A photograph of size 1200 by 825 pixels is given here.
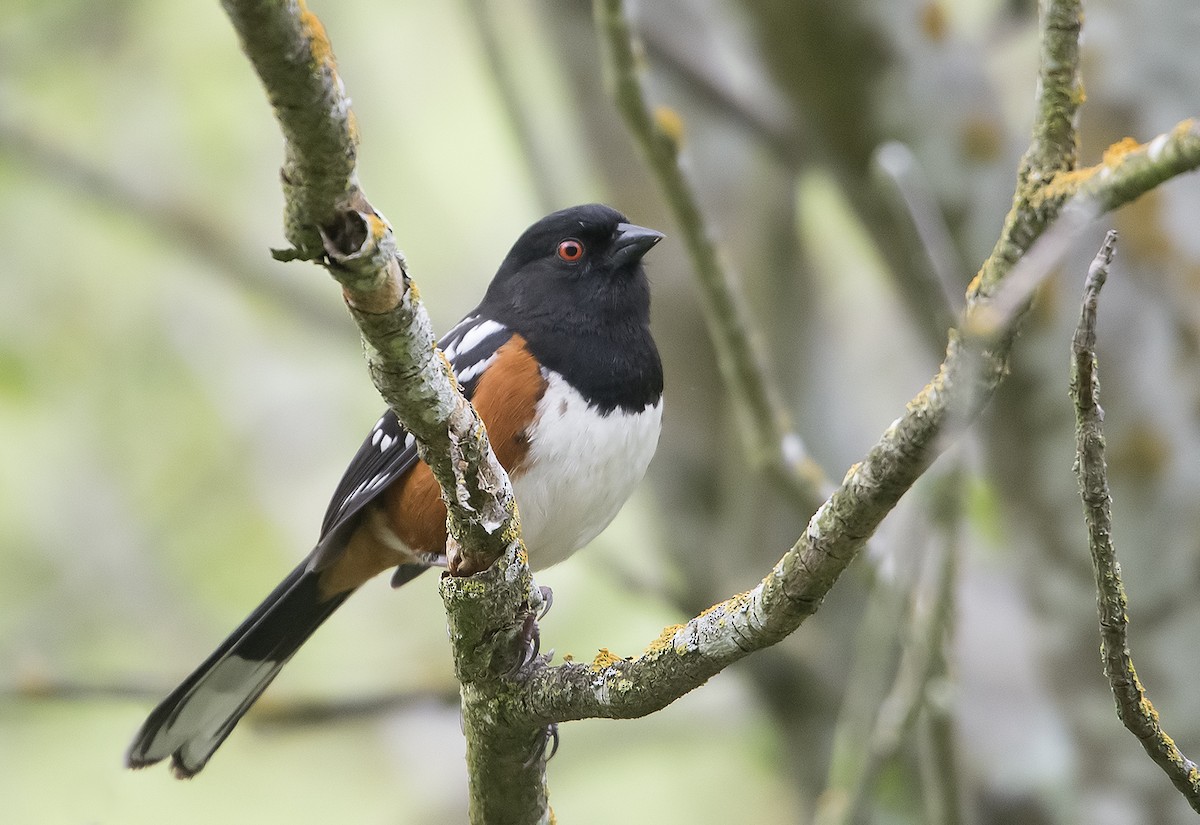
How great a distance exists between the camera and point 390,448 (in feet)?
9.48

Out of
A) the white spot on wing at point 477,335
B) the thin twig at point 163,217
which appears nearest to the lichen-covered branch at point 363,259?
the white spot on wing at point 477,335

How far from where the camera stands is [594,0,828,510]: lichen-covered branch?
2963mm

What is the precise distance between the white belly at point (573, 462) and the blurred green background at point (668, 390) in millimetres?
765

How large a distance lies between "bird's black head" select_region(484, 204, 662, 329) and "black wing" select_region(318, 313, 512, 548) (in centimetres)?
9

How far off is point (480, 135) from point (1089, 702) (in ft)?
18.9

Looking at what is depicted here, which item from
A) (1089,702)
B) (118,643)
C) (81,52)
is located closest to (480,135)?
(81,52)

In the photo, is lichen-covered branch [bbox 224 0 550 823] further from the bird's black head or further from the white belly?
the bird's black head

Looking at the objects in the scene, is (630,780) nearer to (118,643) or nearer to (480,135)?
(118,643)

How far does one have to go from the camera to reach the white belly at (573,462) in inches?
108

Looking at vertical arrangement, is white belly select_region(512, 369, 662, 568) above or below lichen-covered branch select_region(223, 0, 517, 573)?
above

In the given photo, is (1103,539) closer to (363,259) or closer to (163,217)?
(363,259)

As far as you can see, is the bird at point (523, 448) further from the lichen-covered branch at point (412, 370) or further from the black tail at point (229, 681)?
the lichen-covered branch at point (412, 370)

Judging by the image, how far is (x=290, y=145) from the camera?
124cm

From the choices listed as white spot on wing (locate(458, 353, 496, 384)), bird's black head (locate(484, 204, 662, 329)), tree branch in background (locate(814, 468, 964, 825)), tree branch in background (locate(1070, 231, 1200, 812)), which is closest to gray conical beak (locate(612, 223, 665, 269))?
bird's black head (locate(484, 204, 662, 329))
